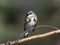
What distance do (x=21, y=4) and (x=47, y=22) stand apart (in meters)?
0.45

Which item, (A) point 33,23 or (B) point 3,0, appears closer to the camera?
(A) point 33,23

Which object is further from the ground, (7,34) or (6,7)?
(6,7)

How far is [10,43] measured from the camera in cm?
137

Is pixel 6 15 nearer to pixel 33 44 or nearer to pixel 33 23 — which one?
pixel 33 44

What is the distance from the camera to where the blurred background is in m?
3.85

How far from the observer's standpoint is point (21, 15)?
153 inches

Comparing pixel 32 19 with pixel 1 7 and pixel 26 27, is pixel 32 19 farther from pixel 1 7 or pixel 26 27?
pixel 1 7

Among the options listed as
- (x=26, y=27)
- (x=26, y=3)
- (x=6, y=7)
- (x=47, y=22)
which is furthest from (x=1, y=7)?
(x=26, y=27)

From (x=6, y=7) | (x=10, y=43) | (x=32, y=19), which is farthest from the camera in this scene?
(x=6, y=7)

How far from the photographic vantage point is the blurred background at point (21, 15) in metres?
3.85

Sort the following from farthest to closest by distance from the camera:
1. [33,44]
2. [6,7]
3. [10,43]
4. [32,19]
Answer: [6,7] → [33,44] → [32,19] → [10,43]

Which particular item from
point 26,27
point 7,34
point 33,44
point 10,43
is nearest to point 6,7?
point 7,34

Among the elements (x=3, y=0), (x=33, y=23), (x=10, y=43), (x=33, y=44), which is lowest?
(x=10, y=43)

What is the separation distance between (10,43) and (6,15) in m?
2.60
